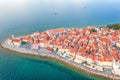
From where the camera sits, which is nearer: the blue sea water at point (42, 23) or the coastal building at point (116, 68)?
the coastal building at point (116, 68)

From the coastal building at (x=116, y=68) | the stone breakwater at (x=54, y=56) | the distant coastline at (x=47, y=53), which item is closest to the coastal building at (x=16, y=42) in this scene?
the distant coastline at (x=47, y=53)

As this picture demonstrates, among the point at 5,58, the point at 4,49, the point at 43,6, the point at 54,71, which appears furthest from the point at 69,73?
the point at 43,6

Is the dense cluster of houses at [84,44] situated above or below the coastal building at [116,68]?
above

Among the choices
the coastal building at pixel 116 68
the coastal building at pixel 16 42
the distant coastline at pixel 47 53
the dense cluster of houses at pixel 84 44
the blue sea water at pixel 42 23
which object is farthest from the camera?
the coastal building at pixel 16 42

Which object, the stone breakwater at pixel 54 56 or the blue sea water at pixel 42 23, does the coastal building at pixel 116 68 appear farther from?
the blue sea water at pixel 42 23

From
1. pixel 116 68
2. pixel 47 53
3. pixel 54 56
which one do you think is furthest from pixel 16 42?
pixel 116 68
